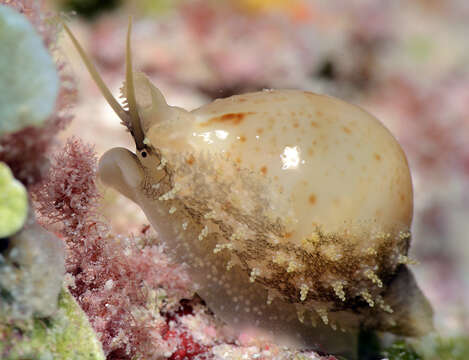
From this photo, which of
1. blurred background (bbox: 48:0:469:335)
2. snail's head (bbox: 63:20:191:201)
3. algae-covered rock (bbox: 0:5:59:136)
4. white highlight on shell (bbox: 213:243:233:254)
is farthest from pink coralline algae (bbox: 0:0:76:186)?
blurred background (bbox: 48:0:469:335)

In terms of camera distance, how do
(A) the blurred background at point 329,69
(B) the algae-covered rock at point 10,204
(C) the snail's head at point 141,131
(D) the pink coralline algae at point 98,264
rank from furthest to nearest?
(A) the blurred background at point 329,69 < (C) the snail's head at point 141,131 < (D) the pink coralline algae at point 98,264 < (B) the algae-covered rock at point 10,204

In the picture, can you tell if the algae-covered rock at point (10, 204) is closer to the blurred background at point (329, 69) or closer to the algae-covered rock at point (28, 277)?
the algae-covered rock at point (28, 277)

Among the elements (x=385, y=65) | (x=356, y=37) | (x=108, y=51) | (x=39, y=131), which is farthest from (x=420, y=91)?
(x=39, y=131)

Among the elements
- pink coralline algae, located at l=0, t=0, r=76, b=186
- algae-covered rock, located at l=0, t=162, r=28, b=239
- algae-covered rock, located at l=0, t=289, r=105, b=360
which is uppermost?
pink coralline algae, located at l=0, t=0, r=76, b=186

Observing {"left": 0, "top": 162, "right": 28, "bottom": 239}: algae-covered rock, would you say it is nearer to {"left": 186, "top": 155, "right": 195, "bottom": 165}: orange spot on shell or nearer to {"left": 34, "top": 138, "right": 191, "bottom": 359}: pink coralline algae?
{"left": 34, "top": 138, "right": 191, "bottom": 359}: pink coralline algae

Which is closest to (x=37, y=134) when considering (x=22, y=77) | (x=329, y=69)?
(x=22, y=77)

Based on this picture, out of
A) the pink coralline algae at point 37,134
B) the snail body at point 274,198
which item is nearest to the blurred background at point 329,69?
the snail body at point 274,198
